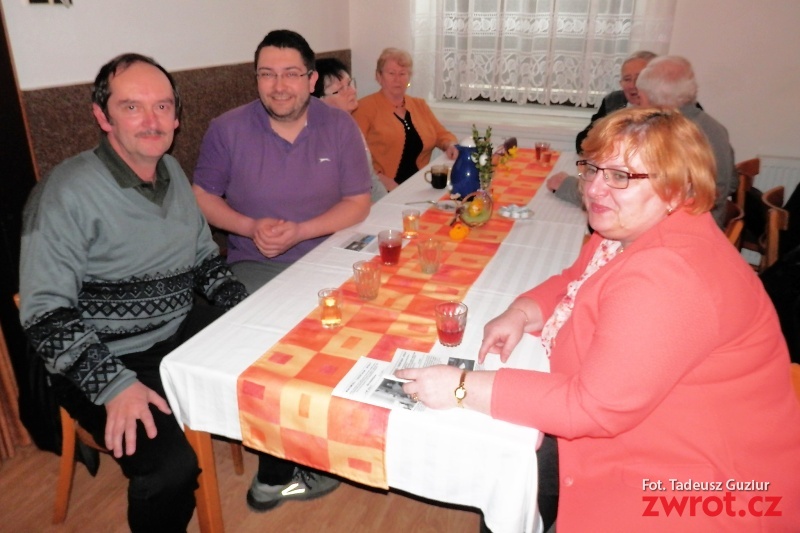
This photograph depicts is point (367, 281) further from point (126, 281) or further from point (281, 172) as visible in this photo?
point (281, 172)

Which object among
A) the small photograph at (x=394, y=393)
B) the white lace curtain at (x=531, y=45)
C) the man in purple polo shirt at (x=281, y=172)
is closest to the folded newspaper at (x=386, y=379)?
the small photograph at (x=394, y=393)

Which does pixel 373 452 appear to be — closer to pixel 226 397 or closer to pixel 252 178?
pixel 226 397

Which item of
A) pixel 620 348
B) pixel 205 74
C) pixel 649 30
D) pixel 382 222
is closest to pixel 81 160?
pixel 382 222

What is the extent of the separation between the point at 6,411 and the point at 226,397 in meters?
1.51

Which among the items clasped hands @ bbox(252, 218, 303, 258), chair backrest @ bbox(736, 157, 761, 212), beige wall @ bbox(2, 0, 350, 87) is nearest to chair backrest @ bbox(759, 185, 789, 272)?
chair backrest @ bbox(736, 157, 761, 212)

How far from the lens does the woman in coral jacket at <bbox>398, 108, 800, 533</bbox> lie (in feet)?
3.26

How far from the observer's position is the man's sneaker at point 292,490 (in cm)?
200

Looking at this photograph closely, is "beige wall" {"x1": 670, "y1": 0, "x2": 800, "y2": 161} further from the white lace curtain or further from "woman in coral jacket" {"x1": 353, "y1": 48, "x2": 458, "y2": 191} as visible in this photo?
"woman in coral jacket" {"x1": 353, "y1": 48, "x2": 458, "y2": 191}

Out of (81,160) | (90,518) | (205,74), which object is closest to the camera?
(81,160)

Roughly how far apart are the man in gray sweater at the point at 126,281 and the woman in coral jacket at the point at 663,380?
75 centimetres

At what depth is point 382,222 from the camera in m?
2.26

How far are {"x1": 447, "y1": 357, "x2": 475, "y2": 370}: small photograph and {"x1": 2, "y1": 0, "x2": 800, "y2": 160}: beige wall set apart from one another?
6.48ft

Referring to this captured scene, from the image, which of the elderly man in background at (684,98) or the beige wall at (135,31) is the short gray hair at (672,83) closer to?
the elderly man in background at (684,98)

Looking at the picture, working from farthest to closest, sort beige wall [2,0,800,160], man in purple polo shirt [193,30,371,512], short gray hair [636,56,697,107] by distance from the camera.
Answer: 1. short gray hair [636,56,697,107]
2. beige wall [2,0,800,160]
3. man in purple polo shirt [193,30,371,512]
